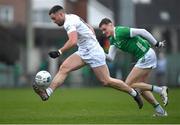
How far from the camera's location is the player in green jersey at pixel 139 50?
17.5 m

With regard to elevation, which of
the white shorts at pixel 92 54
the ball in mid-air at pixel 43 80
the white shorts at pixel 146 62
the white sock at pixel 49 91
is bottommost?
the white sock at pixel 49 91

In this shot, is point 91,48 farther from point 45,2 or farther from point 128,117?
point 45,2

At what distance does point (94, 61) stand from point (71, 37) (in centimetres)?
96

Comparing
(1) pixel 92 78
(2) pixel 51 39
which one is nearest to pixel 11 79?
(1) pixel 92 78

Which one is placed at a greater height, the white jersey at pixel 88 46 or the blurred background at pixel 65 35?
the white jersey at pixel 88 46

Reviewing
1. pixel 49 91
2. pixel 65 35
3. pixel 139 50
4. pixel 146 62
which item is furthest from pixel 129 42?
pixel 65 35

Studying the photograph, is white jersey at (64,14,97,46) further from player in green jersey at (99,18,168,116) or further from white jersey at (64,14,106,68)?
player in green jersey at (99,18,168,116)

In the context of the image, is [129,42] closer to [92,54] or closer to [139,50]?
[139,50]

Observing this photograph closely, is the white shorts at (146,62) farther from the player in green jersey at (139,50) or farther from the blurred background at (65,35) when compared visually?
the blurred background at (65,35)

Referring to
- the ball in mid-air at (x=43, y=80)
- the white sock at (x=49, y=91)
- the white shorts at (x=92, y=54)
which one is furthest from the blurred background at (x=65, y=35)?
the white sock at (x=49, y=91)

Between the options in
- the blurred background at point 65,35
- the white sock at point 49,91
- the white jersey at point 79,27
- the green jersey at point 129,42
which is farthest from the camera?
the blurred background at point 65,35

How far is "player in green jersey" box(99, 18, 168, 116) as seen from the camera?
57.5 feet

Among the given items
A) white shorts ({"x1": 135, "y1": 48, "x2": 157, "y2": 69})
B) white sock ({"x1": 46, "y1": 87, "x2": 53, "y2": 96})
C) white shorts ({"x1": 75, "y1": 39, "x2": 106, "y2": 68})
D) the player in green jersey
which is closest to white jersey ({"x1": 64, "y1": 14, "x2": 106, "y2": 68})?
white shorts ({"x1": 75, "y1": 39, "x2": 106, "y2": 68})

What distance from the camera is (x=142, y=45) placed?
17.7 metres
